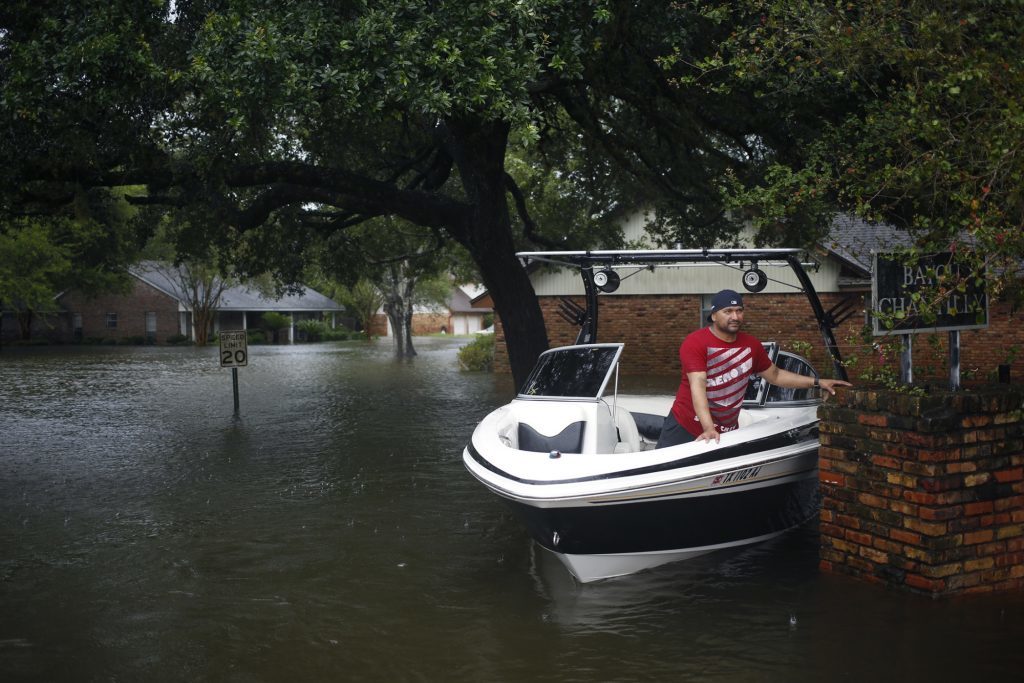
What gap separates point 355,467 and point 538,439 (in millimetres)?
4923

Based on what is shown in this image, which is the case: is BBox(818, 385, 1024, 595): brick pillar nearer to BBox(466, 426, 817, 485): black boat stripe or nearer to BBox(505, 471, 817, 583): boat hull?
BBox(466, 426, 817, 485): black boat stripe

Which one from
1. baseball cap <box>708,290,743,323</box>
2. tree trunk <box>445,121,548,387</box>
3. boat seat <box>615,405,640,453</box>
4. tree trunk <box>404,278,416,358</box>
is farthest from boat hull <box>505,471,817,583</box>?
tree trunk <box>404,278,416,358</box>

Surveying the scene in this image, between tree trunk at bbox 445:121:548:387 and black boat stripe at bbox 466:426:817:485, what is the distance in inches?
252

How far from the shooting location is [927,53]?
655 cm

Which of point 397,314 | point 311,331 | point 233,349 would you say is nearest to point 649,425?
point 233,349

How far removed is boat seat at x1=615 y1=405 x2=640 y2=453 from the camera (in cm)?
785

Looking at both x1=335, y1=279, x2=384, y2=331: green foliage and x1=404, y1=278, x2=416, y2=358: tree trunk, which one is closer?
x1=404, y1=278, x2=416, y2=358: tree trunk

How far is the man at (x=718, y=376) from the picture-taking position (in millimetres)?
6629

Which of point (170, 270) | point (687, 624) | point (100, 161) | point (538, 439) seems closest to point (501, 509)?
point (538, 439)

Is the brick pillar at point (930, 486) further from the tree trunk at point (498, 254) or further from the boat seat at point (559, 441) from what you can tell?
the tree trunk at point (498, 254)

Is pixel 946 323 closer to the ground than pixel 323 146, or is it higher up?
closer to the ground

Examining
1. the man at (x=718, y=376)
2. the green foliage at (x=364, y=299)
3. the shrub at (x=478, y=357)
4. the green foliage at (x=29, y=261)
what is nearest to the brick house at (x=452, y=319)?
the green foliage at (x=364, y=299)

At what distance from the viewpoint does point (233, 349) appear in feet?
56.1

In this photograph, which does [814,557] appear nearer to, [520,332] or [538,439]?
[538,439]
